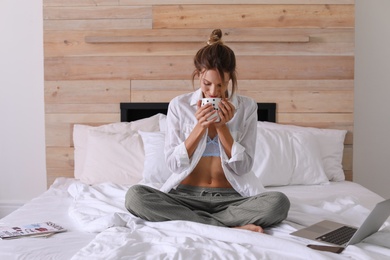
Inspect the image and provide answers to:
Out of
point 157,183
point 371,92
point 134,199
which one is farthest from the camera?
point 371,92

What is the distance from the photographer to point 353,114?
3.75m

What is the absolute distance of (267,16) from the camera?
3.64m

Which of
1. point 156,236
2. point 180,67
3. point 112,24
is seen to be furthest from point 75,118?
point 156,236

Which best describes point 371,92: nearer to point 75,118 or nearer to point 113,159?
point 113,159

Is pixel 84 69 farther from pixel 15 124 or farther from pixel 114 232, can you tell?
pixel 114 232

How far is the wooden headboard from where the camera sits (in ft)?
12.0

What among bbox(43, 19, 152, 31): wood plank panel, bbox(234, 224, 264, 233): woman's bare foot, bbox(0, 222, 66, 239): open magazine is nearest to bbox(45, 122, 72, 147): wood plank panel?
bbox(43, 19, 152, 31): wood plank panel

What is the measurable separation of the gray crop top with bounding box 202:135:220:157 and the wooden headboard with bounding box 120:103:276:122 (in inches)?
47.0

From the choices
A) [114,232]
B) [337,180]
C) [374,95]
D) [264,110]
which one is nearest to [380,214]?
[114,232]

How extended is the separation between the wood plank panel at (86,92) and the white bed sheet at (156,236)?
39.5 inches

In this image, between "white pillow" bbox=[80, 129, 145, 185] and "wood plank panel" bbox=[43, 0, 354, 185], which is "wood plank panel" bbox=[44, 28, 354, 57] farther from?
"white pillow" bbox=[80, 129, 145, 185]

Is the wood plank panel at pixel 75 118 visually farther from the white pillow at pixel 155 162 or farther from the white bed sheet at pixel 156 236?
the white bed sheet at pixel 156 236

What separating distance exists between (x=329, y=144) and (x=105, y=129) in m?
1.33

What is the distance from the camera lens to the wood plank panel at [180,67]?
366cm
